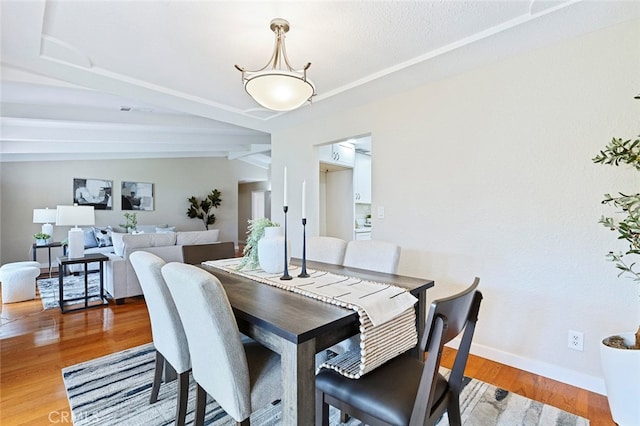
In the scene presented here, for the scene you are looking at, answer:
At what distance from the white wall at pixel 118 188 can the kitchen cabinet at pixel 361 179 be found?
18.0ft

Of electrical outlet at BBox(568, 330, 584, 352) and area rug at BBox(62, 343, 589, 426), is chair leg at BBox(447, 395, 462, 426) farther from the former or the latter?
electrical outlet at BBox(568, 330, 584, 352)

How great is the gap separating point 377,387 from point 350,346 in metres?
0.54

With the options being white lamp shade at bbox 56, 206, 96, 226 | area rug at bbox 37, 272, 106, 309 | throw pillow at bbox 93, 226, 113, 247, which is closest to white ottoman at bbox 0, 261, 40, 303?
area rug at bbox 37, 272, 106, 309

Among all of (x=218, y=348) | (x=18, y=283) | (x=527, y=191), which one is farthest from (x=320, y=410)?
(x=18, y=283)

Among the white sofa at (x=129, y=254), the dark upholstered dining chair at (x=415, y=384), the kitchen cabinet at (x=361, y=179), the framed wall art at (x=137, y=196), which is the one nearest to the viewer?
Result: the dark upholstered dining chair at (x=415, y=384)

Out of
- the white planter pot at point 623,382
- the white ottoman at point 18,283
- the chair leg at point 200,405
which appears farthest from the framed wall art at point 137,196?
the white planter pot at point 623,382

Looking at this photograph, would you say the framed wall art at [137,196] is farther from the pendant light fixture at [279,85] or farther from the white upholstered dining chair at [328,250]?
the pendant light fixture at [279,85]

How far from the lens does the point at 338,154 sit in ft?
15.9

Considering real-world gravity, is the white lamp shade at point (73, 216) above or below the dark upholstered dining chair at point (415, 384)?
above

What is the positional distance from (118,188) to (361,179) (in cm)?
603

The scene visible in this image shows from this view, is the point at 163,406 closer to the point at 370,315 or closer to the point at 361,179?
A: the point at 370,315

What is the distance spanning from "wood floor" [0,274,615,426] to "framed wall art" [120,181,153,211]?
4249 millimetres

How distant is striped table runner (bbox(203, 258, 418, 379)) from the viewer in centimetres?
122

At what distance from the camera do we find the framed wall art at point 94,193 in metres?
6.79
